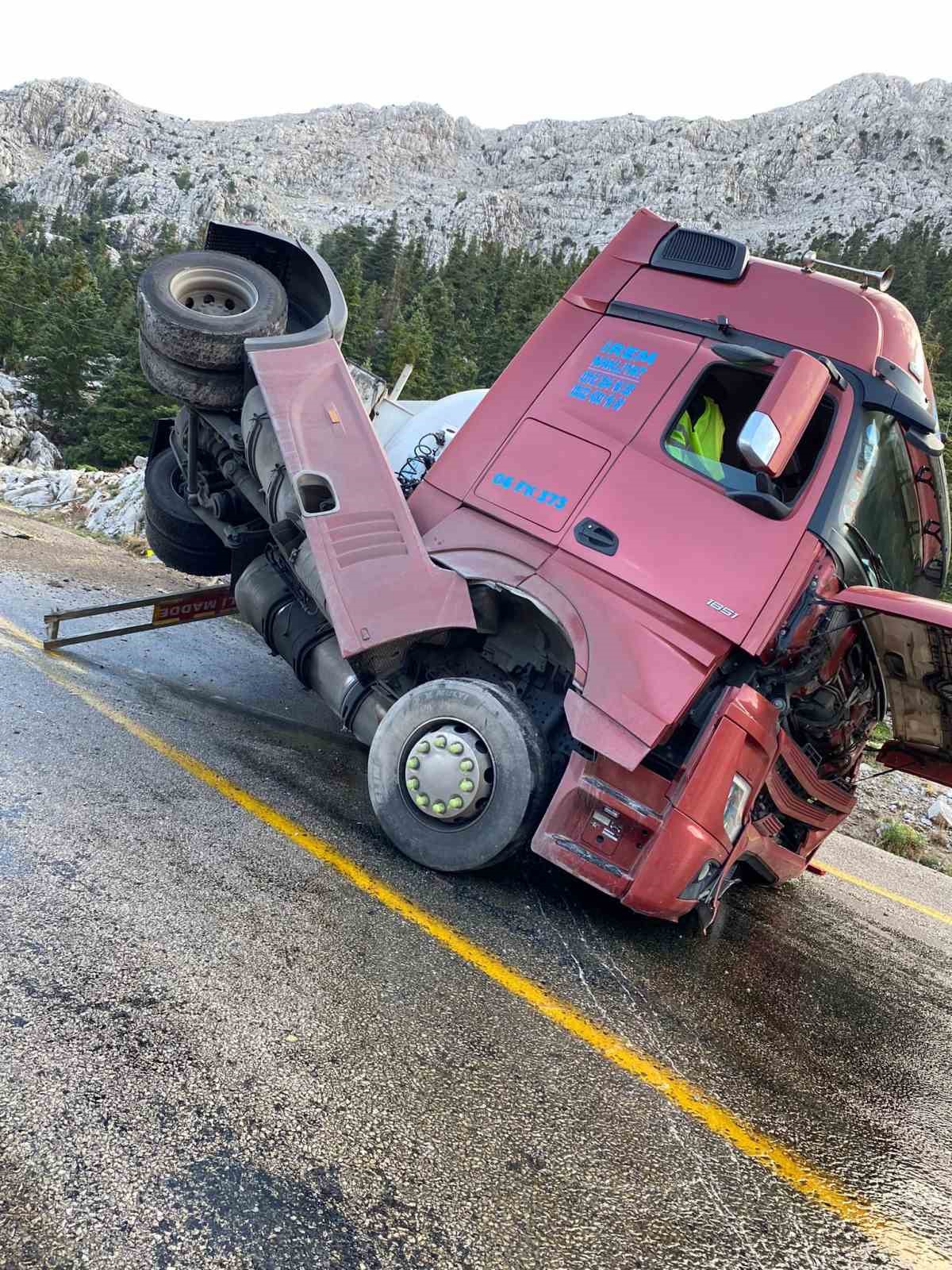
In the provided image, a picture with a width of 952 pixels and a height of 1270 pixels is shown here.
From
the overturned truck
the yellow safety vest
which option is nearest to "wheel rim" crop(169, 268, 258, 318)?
the overturned truck

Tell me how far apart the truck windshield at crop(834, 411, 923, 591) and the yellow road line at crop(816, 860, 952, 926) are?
78.5 inches

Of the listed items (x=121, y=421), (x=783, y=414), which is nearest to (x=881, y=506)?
(x=783, y=414)

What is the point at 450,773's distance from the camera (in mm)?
3164

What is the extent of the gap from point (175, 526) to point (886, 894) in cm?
501

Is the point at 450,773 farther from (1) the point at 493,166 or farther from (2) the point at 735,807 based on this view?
(1) the point at 493,166

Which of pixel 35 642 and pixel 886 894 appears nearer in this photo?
pixel 886 894

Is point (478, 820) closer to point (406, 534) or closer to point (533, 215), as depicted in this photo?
point (406, 534)

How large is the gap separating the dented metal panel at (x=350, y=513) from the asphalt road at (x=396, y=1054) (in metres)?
0.98

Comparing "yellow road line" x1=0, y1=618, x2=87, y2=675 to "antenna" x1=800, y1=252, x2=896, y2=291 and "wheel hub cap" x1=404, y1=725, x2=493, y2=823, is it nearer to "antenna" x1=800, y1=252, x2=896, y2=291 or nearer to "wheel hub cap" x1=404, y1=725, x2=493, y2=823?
"wheel hub cap" x1=404, y1=725, x2=493, y2=823

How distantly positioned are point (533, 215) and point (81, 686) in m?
159

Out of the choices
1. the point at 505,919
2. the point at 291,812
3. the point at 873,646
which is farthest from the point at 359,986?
the point at 873,646

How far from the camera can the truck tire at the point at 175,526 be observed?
552cm

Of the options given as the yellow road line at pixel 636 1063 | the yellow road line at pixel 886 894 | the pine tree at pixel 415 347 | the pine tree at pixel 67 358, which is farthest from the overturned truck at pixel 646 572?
the pine tree at pixel 67 358

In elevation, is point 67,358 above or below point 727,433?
below
